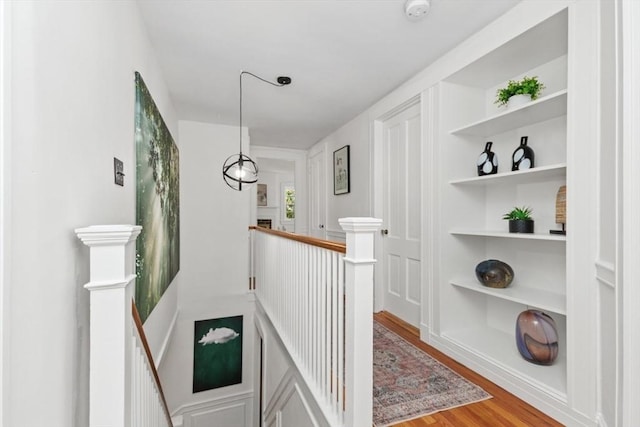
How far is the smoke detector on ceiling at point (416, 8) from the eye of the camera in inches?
70.1

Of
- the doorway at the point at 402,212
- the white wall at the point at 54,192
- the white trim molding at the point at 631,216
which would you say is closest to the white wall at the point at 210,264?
the doorway at the point at 402,212

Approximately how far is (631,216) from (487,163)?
6.10 ft

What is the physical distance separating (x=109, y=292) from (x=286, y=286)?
5.63 feet

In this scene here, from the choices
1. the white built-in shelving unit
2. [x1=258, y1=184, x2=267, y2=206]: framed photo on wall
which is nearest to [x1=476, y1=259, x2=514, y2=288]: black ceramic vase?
the white built-in shelving unit

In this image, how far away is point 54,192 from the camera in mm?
897

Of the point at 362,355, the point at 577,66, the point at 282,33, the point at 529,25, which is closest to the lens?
the point at 362,355

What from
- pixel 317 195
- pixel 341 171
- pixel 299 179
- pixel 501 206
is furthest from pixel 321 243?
pixel 299 179

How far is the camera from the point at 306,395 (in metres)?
1.99

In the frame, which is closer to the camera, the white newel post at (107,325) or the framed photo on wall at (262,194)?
the white newel post at (107,325)

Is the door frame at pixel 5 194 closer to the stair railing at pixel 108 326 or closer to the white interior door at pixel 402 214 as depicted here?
the stair railing at pixel 108 326

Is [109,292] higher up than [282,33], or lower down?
lower down

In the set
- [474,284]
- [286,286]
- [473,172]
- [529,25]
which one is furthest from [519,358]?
[529,25]

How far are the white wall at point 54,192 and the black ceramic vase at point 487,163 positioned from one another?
2.43m

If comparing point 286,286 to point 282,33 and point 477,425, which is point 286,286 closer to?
point 477,425
